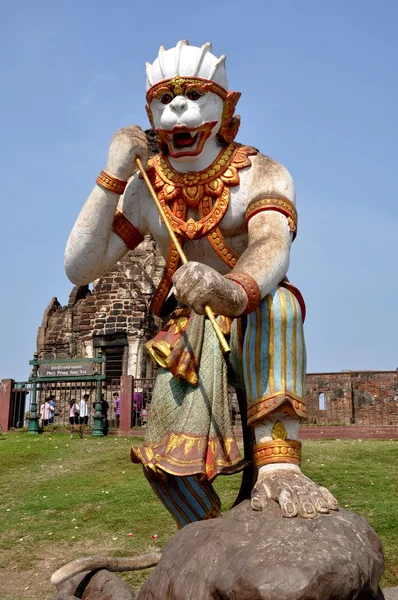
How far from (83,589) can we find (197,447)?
2.81ft

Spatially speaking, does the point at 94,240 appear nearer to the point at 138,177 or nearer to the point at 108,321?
the point at 138,177

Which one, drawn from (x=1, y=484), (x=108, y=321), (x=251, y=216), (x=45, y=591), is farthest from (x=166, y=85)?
(x=108, y=321)

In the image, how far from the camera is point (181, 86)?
9.41ft

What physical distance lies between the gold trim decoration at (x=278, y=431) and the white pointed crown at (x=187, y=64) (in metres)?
1.48

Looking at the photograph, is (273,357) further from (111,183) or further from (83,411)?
(83,411)

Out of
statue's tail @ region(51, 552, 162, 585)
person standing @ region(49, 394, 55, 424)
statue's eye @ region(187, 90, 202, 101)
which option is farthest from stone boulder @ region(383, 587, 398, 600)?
person standing @ region(49, 394, 55, 424)

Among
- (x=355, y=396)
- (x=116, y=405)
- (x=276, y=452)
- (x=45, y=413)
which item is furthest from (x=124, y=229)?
(x=355, y=396)

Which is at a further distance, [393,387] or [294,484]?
[393,387]

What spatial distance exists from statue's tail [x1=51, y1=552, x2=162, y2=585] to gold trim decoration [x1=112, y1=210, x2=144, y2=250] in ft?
4.63

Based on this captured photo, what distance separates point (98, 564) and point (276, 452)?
1068mm

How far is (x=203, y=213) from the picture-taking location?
294 cm

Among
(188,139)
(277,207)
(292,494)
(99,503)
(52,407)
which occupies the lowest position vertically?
(99,503)

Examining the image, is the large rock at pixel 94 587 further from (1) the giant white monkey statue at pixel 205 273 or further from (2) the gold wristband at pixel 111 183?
(2) the gold wristband at pixel 111 183

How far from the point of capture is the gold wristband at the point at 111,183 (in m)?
2.98
